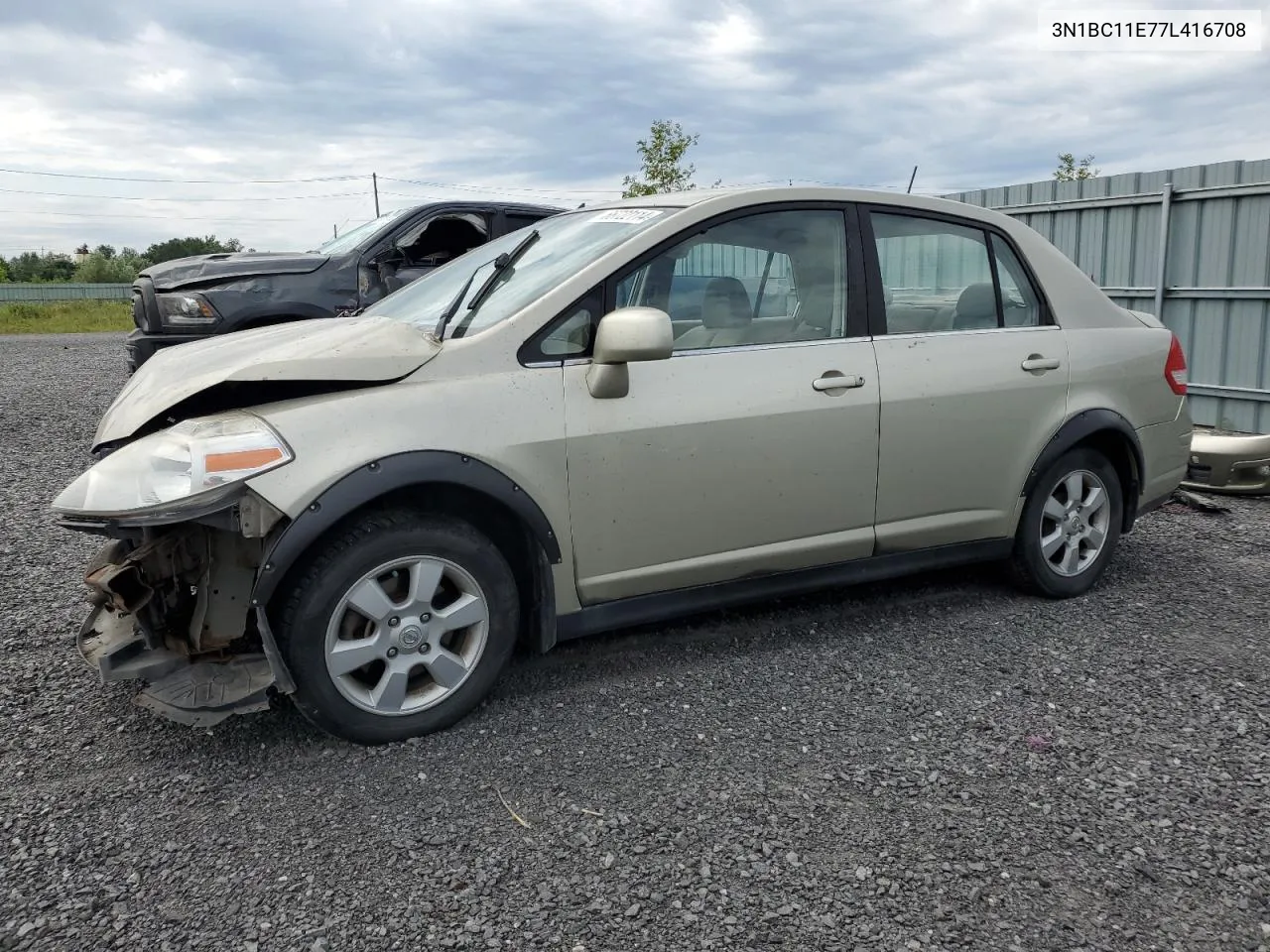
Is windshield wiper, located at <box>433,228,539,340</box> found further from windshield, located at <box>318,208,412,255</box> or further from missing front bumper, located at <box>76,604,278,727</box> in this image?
windshield, located at <box>318,208,412,255</box>

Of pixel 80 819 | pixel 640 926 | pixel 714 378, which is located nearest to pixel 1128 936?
pixel 640 926

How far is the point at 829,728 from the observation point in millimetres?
3381

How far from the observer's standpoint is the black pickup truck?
7.65 metres

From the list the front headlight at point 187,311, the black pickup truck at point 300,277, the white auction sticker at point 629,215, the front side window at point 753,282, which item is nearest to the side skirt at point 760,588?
the front side window at point 753,282

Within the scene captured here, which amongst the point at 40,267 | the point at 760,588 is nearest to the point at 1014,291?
the point at 760,588

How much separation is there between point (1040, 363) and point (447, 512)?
2646mm

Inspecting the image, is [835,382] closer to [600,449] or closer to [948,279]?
[948,279]

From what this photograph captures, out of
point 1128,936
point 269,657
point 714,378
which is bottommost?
point 1128,936

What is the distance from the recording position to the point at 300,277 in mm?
7820

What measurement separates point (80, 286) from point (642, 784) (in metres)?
55.8

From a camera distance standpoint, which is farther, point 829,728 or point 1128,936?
point 829,728

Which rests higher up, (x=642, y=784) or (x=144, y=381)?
(x=144, y=381)

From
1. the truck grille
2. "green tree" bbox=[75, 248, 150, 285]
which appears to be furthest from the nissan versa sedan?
"green tree" bbox=[75, 248, 150, 285]

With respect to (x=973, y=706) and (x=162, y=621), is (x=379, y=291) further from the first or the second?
(x=973, y=706)
